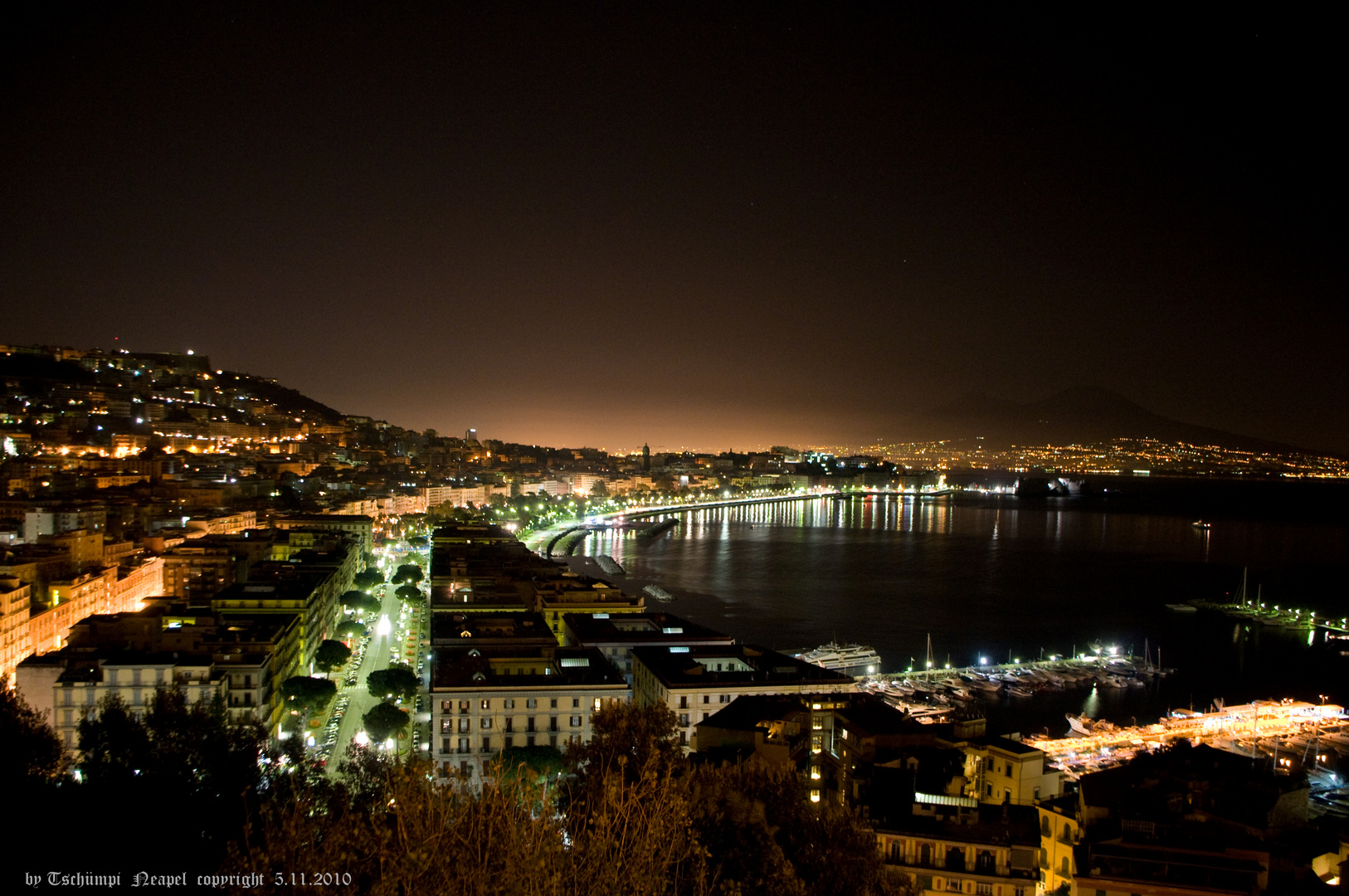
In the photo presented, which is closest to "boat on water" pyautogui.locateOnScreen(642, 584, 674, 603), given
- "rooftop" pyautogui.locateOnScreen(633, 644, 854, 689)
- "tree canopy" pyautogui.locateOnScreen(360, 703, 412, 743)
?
"rooftop" pyautogui.locateOnScreen(633, 644, 854, 689)

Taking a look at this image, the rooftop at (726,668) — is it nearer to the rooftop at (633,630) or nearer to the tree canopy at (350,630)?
the rooftop at (633,630)

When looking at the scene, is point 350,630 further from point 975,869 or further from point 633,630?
point 975,869

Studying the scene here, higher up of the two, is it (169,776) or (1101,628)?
(169,776)

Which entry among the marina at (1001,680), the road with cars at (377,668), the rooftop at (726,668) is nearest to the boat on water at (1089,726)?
the marina at (1001,680)

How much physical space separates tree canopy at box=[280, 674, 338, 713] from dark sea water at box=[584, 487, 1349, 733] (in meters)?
7.74

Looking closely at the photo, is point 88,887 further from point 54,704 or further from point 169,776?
point 54,704

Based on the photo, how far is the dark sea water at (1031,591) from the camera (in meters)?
14.1

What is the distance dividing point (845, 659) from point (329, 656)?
715 centimetres

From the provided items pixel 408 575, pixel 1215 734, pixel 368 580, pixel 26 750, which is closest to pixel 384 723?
pixel 26 750

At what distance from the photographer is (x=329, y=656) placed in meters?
10.6

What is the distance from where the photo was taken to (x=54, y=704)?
715 centimetres

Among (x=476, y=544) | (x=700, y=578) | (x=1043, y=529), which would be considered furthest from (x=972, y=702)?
(x=1043, y=529)

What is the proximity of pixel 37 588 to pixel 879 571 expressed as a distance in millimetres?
18907

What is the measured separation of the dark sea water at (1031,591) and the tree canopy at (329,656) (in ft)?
22.4
